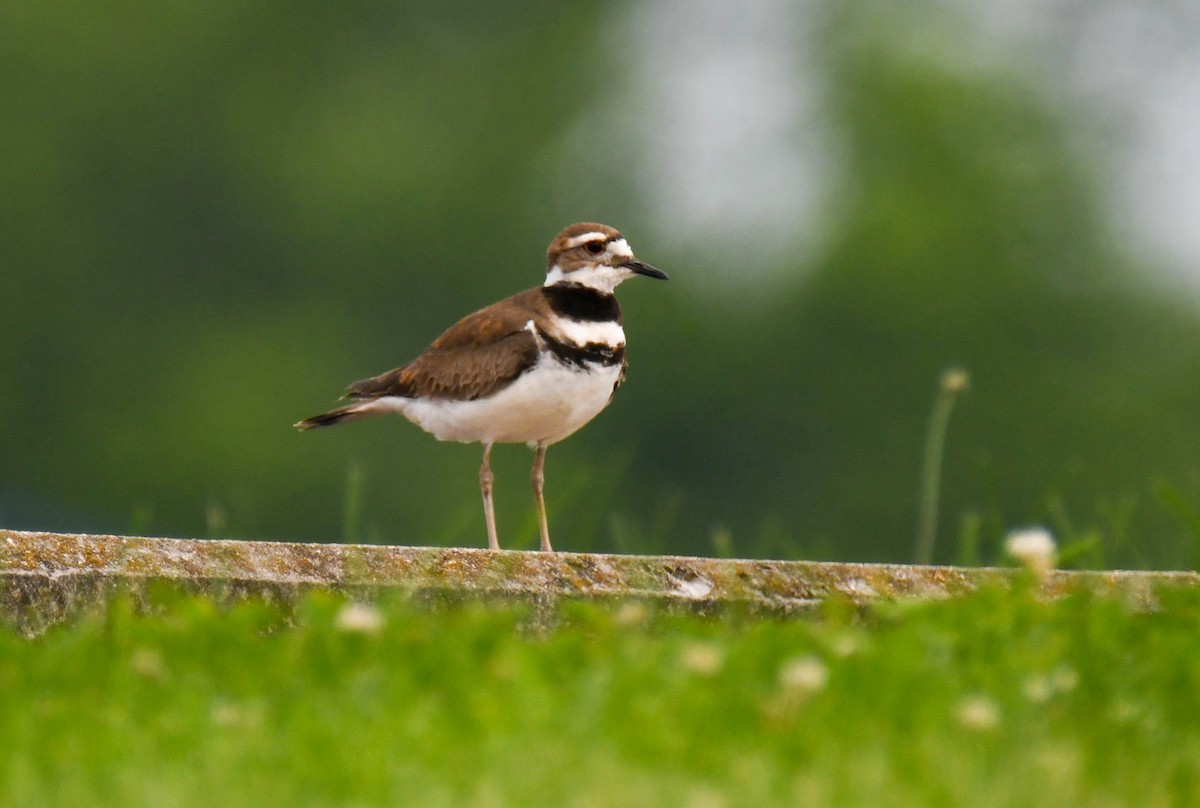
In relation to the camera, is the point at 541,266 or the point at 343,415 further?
the point at 541,266

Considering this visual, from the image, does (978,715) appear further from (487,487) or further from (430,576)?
(487,487)

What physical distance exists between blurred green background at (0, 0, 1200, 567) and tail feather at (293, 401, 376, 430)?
791 inches

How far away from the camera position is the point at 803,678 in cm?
382

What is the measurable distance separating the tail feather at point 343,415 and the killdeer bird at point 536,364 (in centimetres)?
10

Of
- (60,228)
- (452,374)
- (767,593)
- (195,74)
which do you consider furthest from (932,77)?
(767,593)

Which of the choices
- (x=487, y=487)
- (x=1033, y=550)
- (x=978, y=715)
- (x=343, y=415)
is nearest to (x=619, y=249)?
(x=487, y=487)

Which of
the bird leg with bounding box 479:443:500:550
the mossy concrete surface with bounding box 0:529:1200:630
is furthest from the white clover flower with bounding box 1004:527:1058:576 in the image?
the bird leg with bounding box 479:443:500:550

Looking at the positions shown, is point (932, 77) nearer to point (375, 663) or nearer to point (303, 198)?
point (303, 198)

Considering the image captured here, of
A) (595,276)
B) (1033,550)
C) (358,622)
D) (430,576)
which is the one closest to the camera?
(358,622)

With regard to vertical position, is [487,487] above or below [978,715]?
below

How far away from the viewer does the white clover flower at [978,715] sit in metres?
3.73

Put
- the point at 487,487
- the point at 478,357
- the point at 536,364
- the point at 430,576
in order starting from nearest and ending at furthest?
the point at 430,576 → the point at 536,364 → the point at 478,357 → the point at 487,487

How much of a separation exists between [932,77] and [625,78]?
586 cm

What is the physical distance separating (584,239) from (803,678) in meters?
4.73
